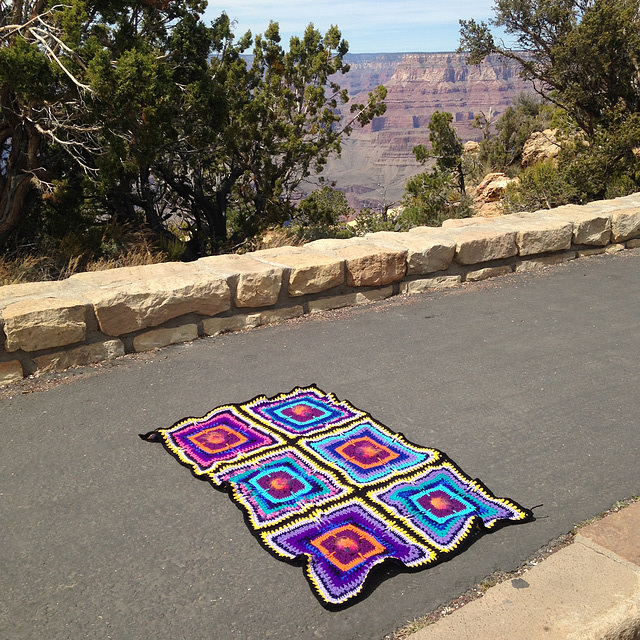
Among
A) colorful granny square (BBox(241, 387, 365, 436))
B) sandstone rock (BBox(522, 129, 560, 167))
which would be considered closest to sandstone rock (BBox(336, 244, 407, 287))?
colorful granny square (BBox(241, 387, 365, 436))

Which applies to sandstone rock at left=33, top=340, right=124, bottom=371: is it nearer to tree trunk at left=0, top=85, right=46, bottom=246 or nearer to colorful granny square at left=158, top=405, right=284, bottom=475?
colorful granny square at left=158, top=405, right=284, bottom=475

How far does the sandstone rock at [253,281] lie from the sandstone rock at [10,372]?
1516mm

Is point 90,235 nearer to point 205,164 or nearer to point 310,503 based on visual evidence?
point 205,164

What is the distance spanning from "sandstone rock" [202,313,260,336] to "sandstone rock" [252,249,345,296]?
375mm

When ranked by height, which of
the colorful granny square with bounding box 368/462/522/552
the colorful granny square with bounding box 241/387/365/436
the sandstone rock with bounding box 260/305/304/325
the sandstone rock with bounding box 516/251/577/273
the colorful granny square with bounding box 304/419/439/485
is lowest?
the colorful granny square with bounding box 368/462/522/552

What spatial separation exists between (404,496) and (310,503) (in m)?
0.43

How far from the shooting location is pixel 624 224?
7.36 metres

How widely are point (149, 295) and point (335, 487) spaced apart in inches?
82.3

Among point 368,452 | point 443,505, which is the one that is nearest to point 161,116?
point 368,452

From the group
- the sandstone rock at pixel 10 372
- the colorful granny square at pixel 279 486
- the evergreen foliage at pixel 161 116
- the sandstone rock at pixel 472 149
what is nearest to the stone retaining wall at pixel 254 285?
the sandstone rock at pixel 10 372

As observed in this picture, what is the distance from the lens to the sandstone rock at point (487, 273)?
6.34 meters

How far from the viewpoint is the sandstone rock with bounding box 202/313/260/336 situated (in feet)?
16.3

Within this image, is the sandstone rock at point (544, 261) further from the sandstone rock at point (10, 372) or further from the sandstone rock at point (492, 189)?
the sandstone rock at point (492, 189)

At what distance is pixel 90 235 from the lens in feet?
28.2
